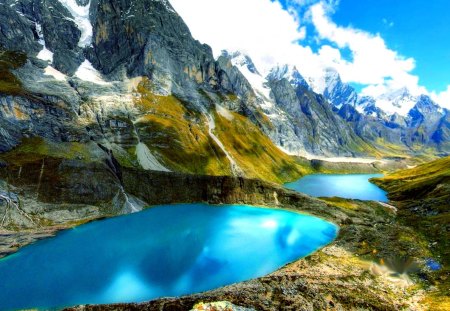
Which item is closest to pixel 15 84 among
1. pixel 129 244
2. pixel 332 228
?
→ pixel 129 244

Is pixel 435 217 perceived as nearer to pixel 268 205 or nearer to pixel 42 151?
pixel 268 205

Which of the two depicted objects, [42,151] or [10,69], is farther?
[10,69]

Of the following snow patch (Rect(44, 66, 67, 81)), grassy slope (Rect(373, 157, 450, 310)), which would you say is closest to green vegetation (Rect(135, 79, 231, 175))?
snow patch (Rect(44, 66, 67, 81))

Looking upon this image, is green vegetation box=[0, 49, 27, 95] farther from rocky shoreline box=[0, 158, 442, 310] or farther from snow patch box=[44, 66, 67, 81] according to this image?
rocky shoreline box=[0, 158, 442, 310]

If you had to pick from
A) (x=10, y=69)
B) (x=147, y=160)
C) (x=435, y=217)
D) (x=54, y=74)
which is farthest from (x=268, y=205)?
(x=54, y=74)

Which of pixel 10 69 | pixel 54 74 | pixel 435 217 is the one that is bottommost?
pixel 435 217

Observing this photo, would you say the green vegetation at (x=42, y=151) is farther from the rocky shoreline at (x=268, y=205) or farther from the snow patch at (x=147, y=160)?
the snow patch at (x=147, y=160)

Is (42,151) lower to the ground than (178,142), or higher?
lower

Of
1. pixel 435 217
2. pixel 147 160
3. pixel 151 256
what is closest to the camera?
pixel 151 256

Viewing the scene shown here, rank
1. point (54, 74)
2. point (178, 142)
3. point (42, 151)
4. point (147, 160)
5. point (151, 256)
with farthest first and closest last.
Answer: point (54, 74) → point (178, 142) → point (147, 160) → point (42, 151) → point (151, 256)
